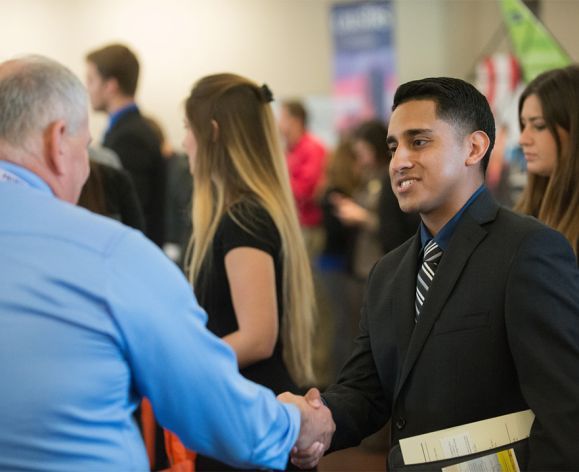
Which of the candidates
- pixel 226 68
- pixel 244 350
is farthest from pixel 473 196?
pixel 226 68

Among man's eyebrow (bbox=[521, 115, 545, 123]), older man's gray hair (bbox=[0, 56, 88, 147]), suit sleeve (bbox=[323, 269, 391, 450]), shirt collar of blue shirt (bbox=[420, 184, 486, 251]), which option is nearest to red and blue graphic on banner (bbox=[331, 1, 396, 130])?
man's eyebrow (bbox=[521, 115, 545, 123])

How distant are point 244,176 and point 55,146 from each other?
1.13m

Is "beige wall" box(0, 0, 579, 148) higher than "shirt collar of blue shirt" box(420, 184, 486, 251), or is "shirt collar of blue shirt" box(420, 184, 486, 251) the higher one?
"beige wall" box(0, 0, 579, 148)

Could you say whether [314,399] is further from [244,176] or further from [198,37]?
[198,37]

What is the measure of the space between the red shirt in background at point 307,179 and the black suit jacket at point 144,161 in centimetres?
228

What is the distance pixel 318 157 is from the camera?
6.61m

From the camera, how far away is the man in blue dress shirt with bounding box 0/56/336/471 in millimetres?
1358

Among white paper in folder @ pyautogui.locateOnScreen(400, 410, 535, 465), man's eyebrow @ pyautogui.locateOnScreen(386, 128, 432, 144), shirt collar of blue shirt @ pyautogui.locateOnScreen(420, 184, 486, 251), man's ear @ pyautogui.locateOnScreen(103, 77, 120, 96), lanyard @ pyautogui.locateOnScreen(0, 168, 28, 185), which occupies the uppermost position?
man's ear @ pyautogui.locateOnScreen(103, 77, 120, 96)

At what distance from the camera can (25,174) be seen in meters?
1.47

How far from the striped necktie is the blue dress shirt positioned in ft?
2.05

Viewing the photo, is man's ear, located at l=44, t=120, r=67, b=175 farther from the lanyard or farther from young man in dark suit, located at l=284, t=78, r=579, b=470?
young man in dark suit, located at l=284, t=78, r=579, b=470

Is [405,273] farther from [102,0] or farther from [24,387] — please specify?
[102,0]

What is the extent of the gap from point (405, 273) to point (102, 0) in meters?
7.86

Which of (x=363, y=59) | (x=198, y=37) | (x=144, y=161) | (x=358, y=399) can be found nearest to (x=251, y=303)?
(x=358, y=399)
